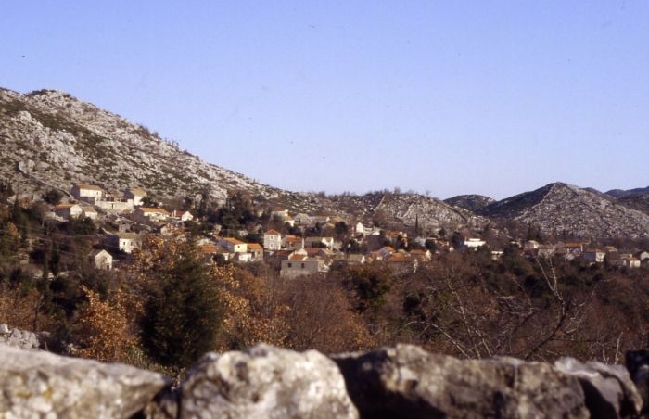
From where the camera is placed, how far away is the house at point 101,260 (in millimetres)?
32734

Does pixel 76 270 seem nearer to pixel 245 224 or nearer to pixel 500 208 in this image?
pixel 245 224

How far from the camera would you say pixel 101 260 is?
3406cm

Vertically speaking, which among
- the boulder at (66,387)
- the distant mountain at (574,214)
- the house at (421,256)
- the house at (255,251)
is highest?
the distant mountain at (574,214)

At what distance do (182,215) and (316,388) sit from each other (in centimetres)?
5155

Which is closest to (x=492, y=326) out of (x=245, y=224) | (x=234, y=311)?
(x=234, y=311)

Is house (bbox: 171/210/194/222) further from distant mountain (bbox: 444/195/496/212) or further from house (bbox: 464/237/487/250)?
distant mountain (bbox: 444/195/496/212)

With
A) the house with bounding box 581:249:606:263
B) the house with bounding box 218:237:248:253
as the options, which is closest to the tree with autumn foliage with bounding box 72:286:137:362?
the house with bounding box 581:249:606:263

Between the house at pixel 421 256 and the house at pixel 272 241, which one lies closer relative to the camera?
the house at pixel 421 256

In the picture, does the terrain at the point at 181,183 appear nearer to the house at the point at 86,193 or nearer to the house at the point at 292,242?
the house at the point at 86,193

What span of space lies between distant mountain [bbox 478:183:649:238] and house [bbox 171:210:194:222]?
28.7 m

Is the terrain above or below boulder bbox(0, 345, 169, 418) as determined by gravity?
above

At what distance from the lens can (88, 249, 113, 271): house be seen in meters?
32.7

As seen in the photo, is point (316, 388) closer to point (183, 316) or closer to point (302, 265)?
point (183, 316)

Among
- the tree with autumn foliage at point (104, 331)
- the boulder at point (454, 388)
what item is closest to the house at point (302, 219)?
the tree with autumn foliage at point (104, 331)
